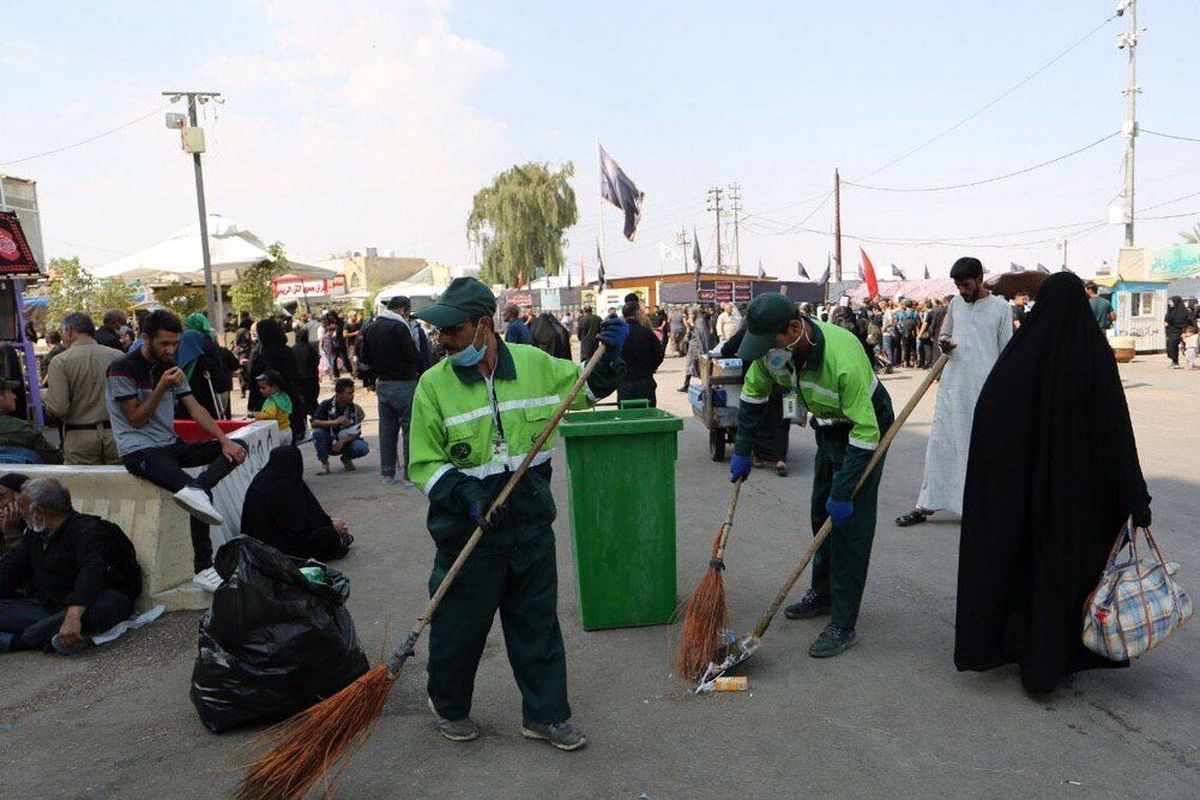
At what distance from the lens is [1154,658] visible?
420 cm

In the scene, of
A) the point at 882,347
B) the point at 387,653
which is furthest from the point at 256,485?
the point at 882,347

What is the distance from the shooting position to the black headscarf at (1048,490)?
371 cm

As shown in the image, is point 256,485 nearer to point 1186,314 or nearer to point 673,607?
point 673,607

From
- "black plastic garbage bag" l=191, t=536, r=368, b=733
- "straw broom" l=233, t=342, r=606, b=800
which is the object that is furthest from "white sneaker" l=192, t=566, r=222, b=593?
"straw broom" l=233, t=342, r=606, b=800

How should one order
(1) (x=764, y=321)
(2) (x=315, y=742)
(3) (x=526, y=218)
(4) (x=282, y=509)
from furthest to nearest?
(3) (x=526, y=218)
(4) (x=282, y=509)
(1) (x=764, y=321)
(2) (x=315, y=742)

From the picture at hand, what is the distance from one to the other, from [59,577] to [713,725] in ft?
11.8

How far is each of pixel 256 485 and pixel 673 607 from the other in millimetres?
3019

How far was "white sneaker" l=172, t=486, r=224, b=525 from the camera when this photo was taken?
5367 mm

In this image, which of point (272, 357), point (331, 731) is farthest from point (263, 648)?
point (272, 357)

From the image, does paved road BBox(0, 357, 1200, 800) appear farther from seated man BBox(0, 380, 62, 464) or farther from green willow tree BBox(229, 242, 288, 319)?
green willow tree BBox(229, 242, 288, 319)

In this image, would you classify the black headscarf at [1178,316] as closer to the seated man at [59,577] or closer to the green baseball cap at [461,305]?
the green baseball cap at [461,305]

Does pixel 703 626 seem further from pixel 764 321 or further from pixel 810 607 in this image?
pixel 764 321

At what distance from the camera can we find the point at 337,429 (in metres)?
9.88

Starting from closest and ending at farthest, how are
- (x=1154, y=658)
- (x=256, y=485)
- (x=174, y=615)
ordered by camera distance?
(x=1154, y=658) → (x=174, y=615) → (x=256, y=485)
